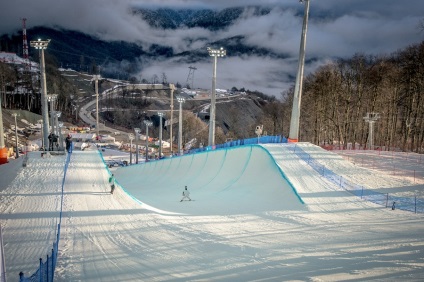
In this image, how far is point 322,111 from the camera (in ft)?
111

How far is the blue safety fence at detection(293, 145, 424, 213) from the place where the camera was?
1253 centimetres

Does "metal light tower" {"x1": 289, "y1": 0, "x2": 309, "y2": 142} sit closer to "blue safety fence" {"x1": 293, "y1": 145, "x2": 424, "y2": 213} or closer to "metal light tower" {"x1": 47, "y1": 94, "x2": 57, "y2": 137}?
"blue safety fence" {"x1": 293, "y1": 145, "x2": 424, "y2": 213}

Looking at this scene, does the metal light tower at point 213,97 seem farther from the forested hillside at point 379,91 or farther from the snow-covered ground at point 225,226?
the forested hillside at point 379,91

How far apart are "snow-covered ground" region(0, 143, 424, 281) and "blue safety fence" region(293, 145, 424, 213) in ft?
1.54

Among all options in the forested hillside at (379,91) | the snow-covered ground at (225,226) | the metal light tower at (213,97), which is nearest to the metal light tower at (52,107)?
the snow-covered ground at (225,226)

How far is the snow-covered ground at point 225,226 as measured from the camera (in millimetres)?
7238

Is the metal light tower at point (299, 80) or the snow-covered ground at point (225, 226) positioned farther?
the metal light tower at point (299, 80)

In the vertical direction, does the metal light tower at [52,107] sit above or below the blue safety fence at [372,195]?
above

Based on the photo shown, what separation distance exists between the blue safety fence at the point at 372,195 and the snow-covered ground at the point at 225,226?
1.54 ft

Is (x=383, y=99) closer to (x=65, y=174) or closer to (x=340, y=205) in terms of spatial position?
(x=340, y=205)

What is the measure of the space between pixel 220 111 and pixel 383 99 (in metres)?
81.5

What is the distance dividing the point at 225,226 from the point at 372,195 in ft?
22.9

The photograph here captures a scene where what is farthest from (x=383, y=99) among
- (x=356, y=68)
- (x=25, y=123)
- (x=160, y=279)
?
(x=25, y=123)

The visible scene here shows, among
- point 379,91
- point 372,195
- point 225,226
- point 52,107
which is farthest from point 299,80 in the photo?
point 52,107
